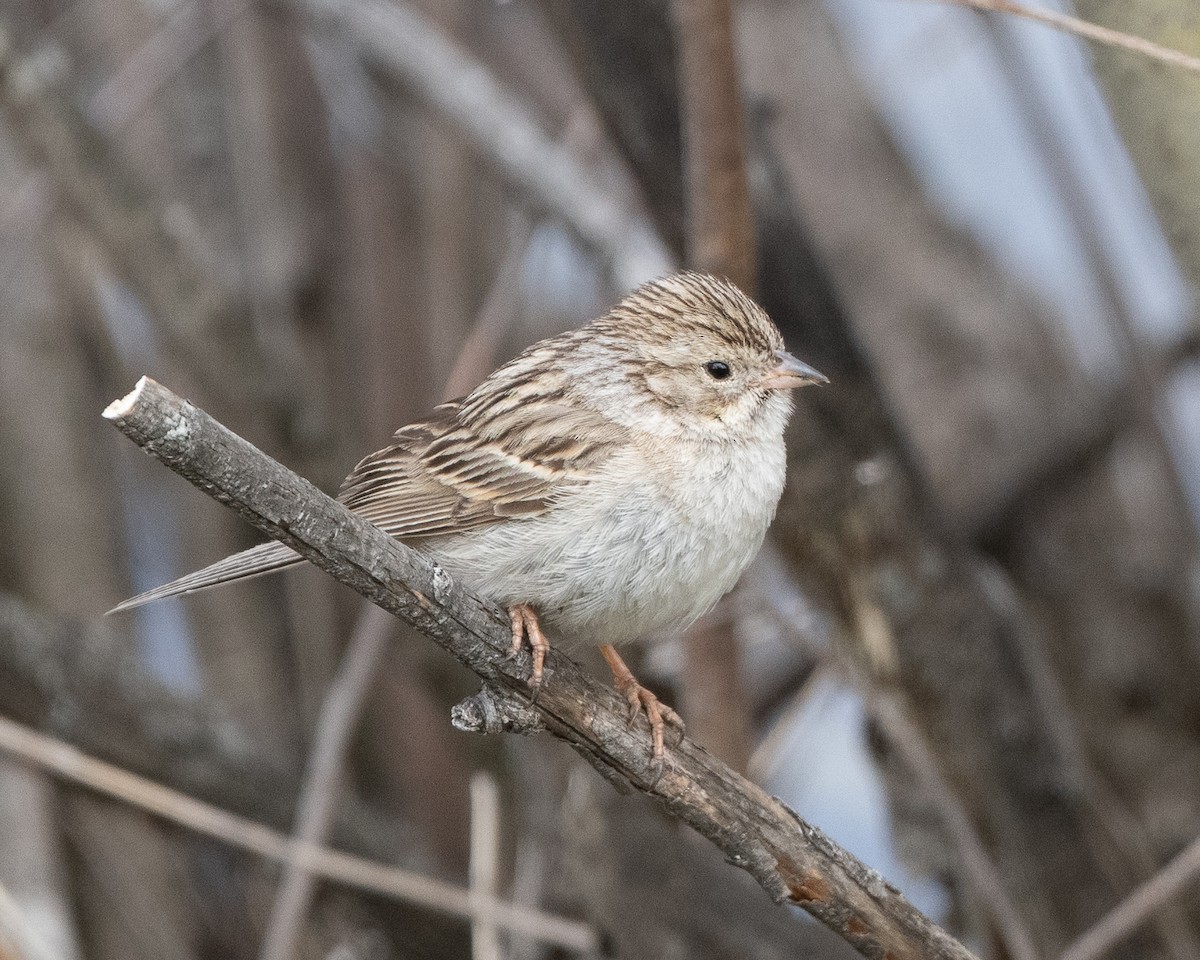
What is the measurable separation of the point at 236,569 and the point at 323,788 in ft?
5.64

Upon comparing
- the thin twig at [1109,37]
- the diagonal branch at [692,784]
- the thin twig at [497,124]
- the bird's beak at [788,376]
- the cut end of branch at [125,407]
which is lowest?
the diagonal branch at [692,784]

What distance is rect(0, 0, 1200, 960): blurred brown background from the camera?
4527 mm

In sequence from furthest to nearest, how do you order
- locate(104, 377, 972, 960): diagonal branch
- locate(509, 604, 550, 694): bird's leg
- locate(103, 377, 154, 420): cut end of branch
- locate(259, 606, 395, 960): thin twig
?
locate(259, 606, 395, 960): thin twig < locate(509, 604, 550, 694): bird's leg < locate(104, 377, 972, 960): diagonal branch < locate(103, 377, 154, 420): cut end of branch

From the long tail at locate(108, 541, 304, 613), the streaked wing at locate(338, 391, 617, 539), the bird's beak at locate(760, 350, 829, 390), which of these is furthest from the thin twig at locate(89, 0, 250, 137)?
the long tail at locate(108, 541, 304, 613)

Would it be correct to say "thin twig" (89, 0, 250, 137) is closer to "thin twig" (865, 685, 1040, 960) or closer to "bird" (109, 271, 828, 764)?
"bird" (109, 271, 828, 764)

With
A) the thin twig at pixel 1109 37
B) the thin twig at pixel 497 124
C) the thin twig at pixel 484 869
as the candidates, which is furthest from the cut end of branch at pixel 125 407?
the thin twig at pixel 497 124

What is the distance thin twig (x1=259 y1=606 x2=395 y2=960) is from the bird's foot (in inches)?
48.3

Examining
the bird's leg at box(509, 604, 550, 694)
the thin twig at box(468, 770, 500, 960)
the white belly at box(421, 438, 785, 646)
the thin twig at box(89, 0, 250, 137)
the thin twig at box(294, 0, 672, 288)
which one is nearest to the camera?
the bird's leg at box(509, 604, 550, 694)

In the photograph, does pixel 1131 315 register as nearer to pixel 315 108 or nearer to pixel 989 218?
pixel 989 218

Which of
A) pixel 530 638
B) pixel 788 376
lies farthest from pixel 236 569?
pixel 788 376

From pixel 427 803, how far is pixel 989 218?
3347 mm

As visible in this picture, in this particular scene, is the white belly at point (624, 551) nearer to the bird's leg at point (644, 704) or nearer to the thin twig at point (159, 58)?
the bird's leg at point (644, 704)

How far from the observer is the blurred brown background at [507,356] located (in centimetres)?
453

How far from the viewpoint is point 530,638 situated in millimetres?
2855
